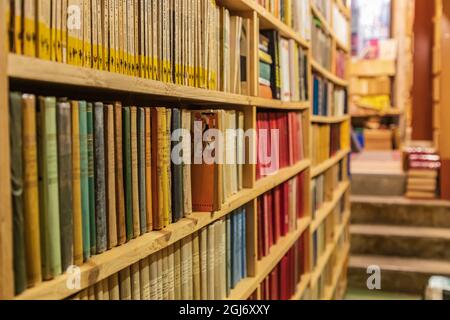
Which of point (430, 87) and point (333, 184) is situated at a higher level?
point (430, 87)

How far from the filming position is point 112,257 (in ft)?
2.92

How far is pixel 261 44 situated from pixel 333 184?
74.4 inches

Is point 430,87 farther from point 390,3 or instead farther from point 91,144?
point 91,144

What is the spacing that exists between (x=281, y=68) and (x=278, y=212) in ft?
1.87

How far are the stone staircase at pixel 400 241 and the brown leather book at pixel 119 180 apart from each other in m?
3.35

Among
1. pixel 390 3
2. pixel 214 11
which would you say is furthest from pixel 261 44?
pixel 390 3

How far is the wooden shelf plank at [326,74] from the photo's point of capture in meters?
2.63

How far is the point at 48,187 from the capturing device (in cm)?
76

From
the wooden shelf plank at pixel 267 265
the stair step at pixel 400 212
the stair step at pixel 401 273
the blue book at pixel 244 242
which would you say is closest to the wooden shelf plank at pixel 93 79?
the blue book at pixel 244 242

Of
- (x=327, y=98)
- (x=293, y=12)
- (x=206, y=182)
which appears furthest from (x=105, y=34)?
(x=327, y=98)

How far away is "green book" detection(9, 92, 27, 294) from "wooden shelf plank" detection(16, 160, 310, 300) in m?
0.03

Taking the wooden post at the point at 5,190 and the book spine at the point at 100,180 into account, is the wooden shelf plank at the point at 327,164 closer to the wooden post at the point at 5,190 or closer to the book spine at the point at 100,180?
the book spine at the point at 100,180

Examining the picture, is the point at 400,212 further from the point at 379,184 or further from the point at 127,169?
the point at 127,169

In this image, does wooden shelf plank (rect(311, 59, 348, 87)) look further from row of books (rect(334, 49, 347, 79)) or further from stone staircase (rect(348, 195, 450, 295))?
stone staircase (rect(348, 195, 450, 295))
